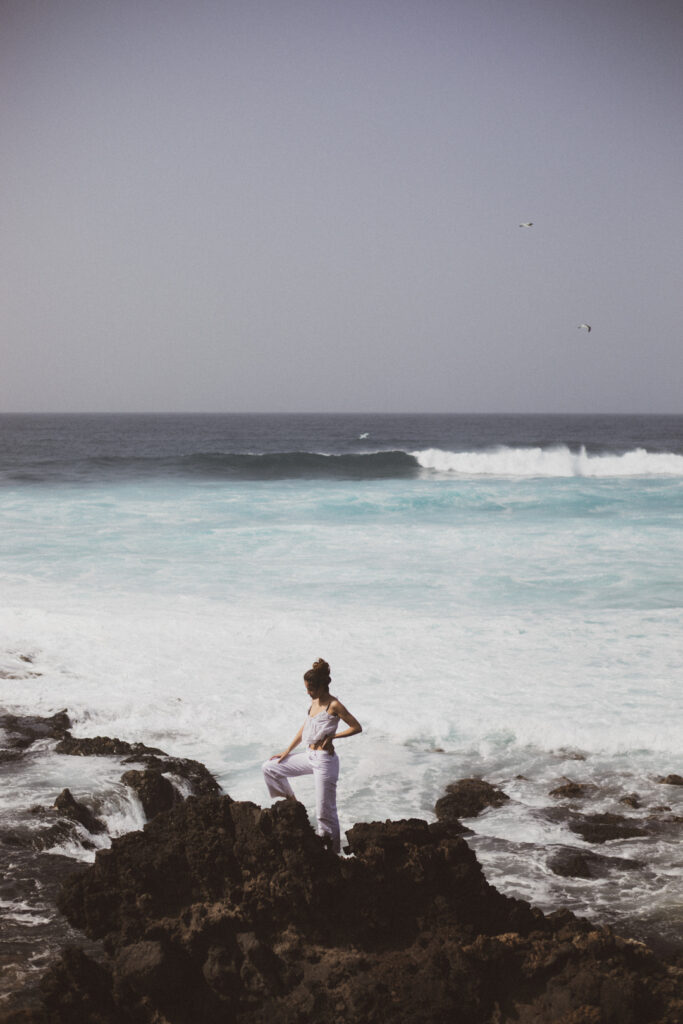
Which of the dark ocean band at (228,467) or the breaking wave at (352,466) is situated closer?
the dark ocean band at (228,467)

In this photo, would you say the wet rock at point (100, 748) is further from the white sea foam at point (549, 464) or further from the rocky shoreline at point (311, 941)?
the white sea foam at point (549, 464)

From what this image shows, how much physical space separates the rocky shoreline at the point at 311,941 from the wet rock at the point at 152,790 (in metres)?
2.14

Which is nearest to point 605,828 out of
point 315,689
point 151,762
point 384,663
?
point 315,689

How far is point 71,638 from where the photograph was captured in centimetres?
1273

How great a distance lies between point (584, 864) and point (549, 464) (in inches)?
1668

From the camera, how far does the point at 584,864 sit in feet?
21.5

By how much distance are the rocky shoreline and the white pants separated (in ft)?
2.20

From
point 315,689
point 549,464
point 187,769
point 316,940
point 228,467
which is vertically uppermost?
point 549,464

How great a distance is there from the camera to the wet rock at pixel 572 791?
311 inches

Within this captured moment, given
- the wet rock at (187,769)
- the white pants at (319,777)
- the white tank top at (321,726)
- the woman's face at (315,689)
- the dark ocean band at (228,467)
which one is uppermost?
the dark ocean band at (228,467)

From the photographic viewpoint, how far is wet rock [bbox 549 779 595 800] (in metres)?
7.89

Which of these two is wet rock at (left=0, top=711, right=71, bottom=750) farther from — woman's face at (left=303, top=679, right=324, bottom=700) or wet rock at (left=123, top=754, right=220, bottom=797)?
woman's face at (left=303, top=679, right=324, bottom=700)

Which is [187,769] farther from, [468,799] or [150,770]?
[468,799]

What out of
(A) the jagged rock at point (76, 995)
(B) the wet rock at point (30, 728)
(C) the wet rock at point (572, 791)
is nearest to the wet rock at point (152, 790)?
(B) the wet rock at point (30, 728)
